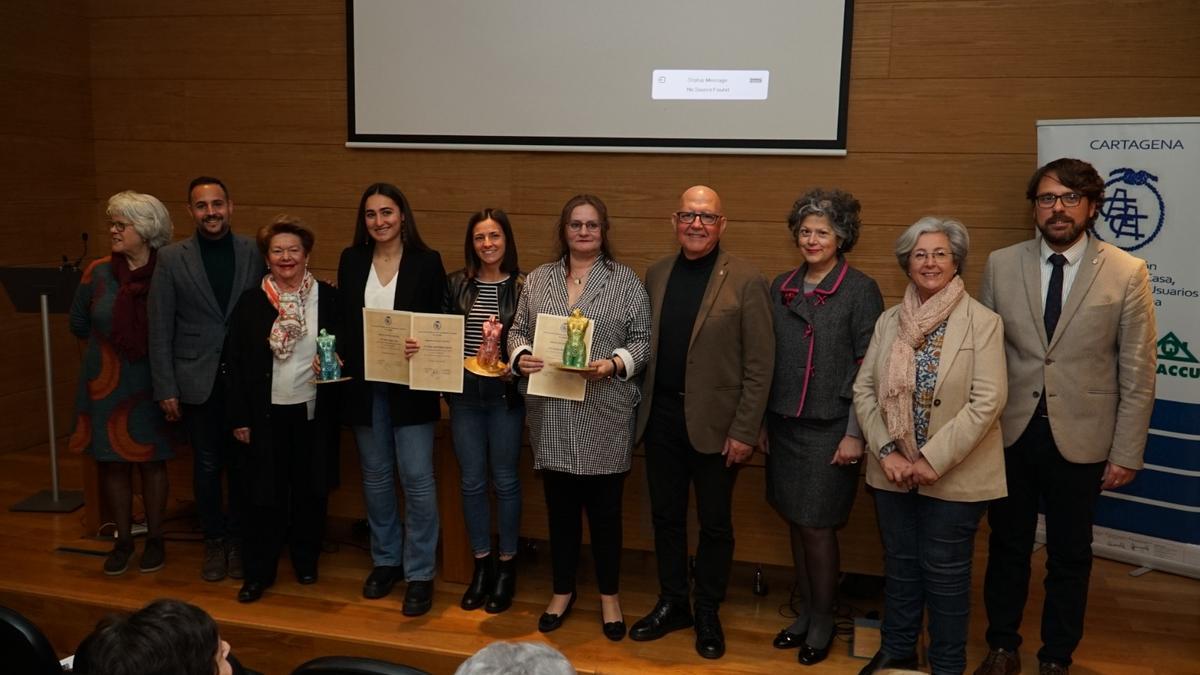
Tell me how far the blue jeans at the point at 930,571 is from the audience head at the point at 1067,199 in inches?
33.2

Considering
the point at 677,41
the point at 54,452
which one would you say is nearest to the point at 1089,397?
the point at 677,41

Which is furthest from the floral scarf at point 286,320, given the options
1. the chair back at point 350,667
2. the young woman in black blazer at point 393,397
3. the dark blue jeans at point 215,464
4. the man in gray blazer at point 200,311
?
the chair back at point 350,667

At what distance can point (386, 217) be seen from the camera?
3.39 meters

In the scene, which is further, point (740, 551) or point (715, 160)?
point (715, 160)

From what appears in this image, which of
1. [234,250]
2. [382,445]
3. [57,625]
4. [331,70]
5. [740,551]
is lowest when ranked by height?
[57,625]

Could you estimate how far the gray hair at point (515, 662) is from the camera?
4.89 feet

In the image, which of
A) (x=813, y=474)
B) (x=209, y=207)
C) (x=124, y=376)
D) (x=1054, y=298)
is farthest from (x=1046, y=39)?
(x=124, y=376)

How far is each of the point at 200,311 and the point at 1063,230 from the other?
9.88 ft

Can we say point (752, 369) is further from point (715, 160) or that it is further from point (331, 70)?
point (331, 70)

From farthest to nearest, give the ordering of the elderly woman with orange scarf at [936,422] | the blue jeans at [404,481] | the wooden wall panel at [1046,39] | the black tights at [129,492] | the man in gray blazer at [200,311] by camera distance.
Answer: the wooden wall panel at [1046,39] < the black tights at [129,492] < the man in gray blazer at [200,311] < the blue jeans at [404,481] < the elderly woman with orange scarf at [936,422]

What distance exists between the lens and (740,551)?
3707 millimetres

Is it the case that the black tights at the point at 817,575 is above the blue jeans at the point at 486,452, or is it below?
below

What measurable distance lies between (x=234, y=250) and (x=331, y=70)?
1.80m

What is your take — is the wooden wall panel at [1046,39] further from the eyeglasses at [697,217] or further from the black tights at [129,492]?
the black tights at [129,492]
